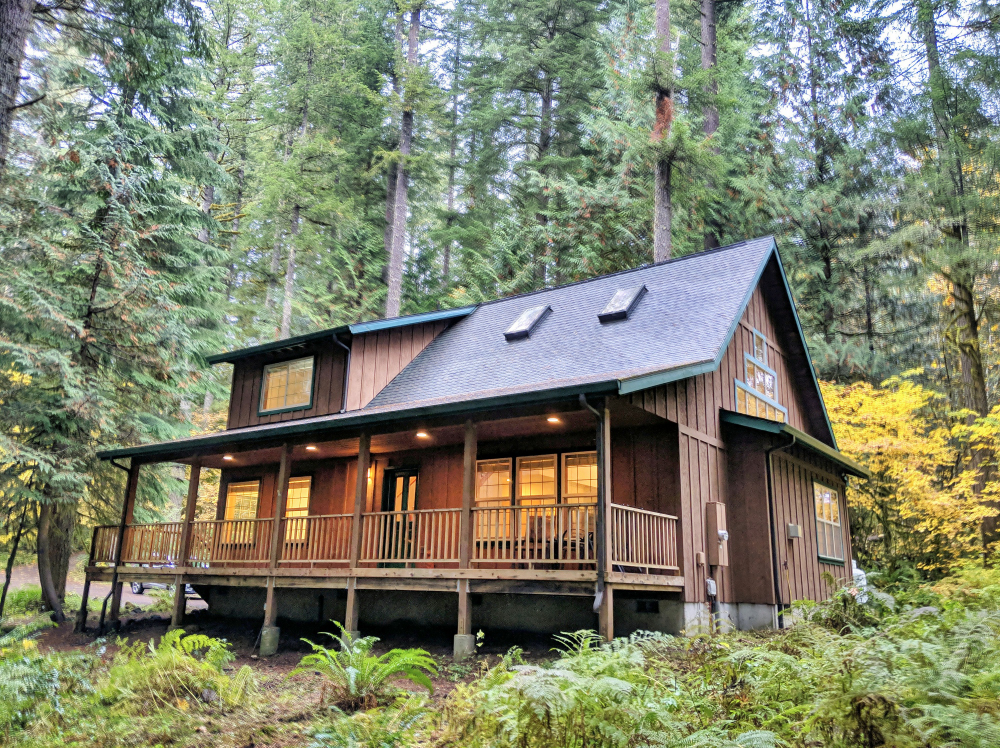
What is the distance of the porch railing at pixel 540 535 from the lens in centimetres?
991

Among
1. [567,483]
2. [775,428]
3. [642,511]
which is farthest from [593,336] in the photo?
[642,511]

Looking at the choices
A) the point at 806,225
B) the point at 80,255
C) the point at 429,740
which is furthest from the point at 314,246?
the point at 429,740

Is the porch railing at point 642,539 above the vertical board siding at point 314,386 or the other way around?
the other way around

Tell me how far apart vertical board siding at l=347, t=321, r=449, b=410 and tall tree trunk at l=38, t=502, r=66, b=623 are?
24.9 feet

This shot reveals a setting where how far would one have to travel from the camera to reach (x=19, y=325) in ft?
55.2

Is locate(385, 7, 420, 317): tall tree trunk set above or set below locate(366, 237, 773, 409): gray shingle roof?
above

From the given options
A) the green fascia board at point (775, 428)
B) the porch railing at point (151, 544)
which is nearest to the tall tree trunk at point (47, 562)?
the porch railing at point (151, 544)

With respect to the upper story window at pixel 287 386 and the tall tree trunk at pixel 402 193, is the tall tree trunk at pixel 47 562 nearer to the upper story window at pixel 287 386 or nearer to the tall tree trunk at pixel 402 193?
the upper story window at pixel 287 386

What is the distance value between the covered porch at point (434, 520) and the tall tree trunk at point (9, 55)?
20.9 ft

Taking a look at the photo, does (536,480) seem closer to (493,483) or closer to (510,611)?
(493,483)

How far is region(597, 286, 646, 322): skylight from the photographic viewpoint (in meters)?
13.9

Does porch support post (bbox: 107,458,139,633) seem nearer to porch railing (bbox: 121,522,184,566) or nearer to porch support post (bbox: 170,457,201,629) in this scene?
porch railing (bbox: 121,522,184,566)

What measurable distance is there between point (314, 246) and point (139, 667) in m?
21.7

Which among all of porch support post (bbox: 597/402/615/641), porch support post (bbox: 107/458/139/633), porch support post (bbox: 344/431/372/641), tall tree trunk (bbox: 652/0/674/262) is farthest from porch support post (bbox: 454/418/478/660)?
tall tree trunk (bbox: 652/0/674/262)
